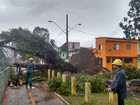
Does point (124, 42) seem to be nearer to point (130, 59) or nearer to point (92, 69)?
point (130, 59)

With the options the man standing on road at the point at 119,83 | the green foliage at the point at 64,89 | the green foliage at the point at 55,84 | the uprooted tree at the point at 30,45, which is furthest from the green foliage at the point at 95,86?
the uprooted tree at the point at 30,45

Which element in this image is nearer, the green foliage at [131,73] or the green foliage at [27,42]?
the green foliage at [27,42]

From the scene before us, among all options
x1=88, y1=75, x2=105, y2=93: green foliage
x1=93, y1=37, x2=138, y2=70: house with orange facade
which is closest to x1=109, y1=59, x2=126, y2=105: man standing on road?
x1=88, y1=75, x2=105, y2=93: green foliage

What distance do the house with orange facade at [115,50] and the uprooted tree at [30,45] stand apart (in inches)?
1305

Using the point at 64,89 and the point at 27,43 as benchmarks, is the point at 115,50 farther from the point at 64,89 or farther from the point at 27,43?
the point at 64,89

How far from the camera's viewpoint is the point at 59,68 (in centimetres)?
3541

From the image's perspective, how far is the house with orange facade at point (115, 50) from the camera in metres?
68.6

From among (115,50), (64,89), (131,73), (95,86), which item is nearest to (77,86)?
(95,86)

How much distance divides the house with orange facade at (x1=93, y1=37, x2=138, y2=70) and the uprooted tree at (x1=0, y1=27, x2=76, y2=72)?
1305 inches

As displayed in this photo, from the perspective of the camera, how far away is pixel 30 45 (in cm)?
3494

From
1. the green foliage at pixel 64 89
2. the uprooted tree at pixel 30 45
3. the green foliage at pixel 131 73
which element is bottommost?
the green foliage at pixel 64 89

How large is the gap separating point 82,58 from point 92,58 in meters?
1.08

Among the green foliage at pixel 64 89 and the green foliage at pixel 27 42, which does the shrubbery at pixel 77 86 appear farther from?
the green foliage at pixel 27 42

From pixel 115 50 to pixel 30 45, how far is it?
37022mm
